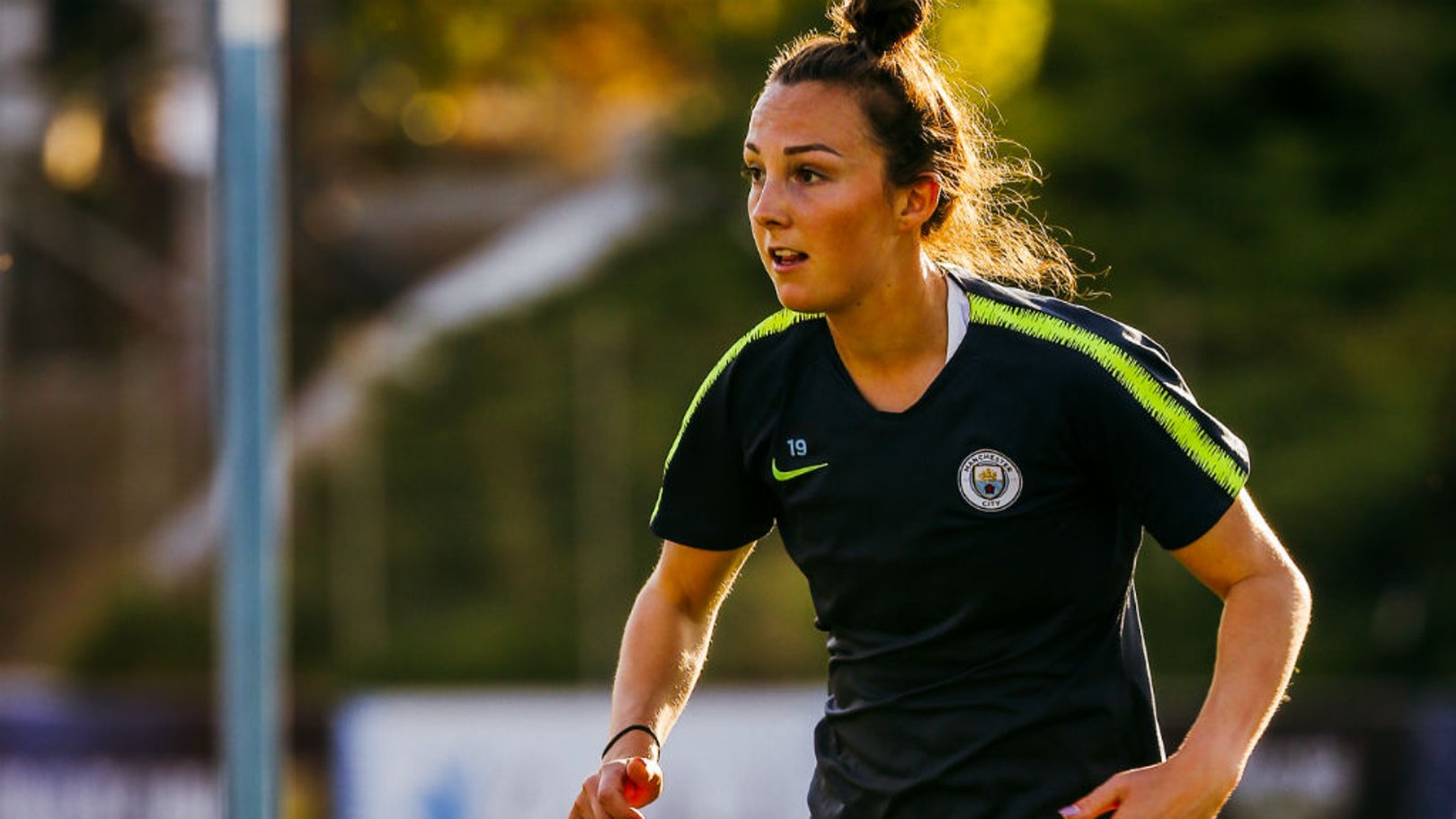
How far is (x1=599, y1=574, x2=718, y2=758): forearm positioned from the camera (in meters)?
3.38

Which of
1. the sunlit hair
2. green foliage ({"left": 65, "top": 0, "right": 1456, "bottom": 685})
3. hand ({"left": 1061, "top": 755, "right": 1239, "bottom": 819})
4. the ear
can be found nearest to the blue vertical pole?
the sunlit hair

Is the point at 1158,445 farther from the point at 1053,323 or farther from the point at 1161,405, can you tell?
the point at 1053,323

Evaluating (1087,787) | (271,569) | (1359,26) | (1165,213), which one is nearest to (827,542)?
(1087,787)

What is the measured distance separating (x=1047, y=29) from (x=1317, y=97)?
6.18 ft

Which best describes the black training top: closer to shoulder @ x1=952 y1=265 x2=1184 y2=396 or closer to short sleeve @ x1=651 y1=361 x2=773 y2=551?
shoulder @ x1=952 y1=265 x2=1184 y2=396

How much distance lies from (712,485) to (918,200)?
21.6 inches

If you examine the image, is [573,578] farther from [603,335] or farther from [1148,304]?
[1148,304]

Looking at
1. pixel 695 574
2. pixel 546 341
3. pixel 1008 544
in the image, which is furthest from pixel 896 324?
pixel 546 341

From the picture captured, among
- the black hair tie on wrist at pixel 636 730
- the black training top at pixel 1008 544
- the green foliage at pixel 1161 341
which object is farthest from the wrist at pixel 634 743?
the green foliage at pixel 1161 341

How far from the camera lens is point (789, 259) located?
10.2 feet

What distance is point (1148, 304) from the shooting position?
12.0 meters

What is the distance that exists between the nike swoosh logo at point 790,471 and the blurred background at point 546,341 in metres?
5.74

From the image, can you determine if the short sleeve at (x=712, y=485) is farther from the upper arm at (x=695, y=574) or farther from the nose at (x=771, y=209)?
the nose at (x=771, y=209)

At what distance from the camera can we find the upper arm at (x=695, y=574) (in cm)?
342
